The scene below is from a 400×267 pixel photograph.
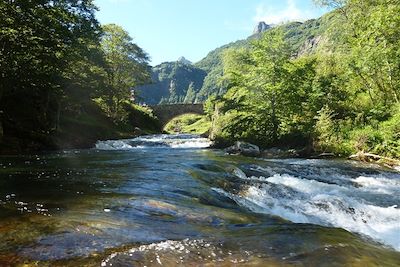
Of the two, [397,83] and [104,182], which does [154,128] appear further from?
[104,182]

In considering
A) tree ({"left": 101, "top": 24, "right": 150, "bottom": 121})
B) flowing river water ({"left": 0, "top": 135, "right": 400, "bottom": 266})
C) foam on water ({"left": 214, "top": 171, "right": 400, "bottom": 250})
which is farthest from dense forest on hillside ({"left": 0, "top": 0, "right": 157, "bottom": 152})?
foam on water ({"left": 214, "top": 171, "right": 400, "bottom": 250})

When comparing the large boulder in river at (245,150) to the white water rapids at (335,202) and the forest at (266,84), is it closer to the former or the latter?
the forest at (266,84)

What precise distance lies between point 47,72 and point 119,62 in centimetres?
2615

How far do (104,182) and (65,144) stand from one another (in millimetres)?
17896

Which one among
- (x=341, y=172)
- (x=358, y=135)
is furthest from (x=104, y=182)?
(x=358, y=135)

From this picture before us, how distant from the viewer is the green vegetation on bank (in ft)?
76.0

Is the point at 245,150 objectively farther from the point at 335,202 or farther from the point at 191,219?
the point at 191,219

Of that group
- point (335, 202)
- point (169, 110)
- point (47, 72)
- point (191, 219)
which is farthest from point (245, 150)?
point (169, 110)

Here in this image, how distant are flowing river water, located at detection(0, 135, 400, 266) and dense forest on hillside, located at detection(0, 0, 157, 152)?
8.69 m

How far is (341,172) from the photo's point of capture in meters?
16.2

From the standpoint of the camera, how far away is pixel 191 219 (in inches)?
286

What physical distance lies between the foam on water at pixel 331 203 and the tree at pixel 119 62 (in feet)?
118

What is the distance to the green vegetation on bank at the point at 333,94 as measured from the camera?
23.2 m

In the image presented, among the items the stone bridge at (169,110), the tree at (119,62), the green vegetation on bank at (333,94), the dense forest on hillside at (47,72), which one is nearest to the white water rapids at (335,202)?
the green vegetation on bank at (333,94)
